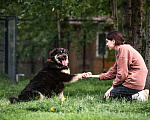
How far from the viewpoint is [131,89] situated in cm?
703

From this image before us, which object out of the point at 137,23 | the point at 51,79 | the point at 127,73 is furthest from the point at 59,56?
the point at 137,23

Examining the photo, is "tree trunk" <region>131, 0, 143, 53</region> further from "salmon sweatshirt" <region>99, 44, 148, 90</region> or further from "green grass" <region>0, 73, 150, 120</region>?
"green grass" <region>0, 73, 150, 120</region>

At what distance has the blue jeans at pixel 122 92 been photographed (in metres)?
7.04

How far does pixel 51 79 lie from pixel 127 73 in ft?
5.43

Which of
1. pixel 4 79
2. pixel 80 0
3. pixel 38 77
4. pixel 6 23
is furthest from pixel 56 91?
pixel 6 23

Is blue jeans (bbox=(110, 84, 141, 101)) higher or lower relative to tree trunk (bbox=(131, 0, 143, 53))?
lower

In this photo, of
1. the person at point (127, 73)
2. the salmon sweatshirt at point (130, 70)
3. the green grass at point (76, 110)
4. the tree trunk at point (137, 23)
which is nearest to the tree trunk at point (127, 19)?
the tree trunk at point (137, 23)

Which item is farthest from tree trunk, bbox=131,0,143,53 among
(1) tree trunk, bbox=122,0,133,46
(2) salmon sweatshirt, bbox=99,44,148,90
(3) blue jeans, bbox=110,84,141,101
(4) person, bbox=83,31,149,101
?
(3) blue jeans, bbox=110,84,141,101

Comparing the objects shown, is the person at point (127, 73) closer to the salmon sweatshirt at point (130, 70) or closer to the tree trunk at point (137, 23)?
the salmon sweatshirt at point (130, 70)

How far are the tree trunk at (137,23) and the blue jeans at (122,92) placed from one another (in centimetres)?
→ 265

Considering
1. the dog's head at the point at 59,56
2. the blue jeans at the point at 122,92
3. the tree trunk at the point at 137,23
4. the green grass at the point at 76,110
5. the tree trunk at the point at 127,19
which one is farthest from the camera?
the tree trunk at the point at 137,23

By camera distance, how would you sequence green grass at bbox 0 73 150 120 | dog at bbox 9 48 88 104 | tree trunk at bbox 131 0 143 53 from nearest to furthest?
green grass at bbox 0 73 150 120, dog at bbox 9 48 88 104, tree trunk at bbox 131 0 143 53

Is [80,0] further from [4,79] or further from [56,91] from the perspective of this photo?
[4,79]

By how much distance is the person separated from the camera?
6.86 meters
